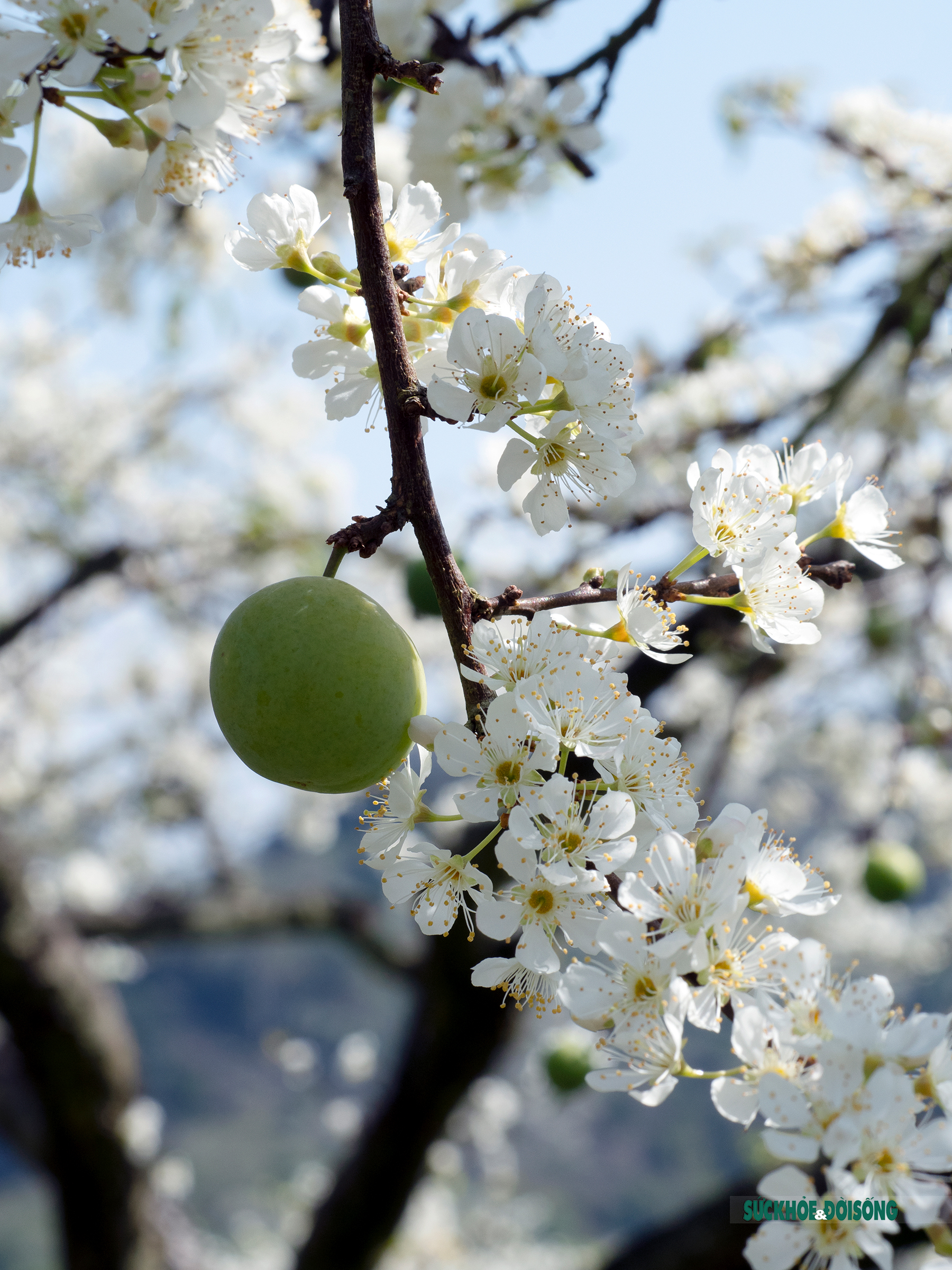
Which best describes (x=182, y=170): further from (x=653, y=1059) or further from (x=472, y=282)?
(x=653, y=1059)

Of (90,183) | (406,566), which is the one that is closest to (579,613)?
(406,566)

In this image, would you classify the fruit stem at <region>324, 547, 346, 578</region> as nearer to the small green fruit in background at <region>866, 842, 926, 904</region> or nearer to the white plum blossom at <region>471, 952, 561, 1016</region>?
the white plum blossom at <region>471, 952, 561, 1016</region>

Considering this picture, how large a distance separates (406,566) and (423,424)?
1409 millimetres

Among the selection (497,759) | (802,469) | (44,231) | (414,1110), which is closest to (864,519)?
(802,469)

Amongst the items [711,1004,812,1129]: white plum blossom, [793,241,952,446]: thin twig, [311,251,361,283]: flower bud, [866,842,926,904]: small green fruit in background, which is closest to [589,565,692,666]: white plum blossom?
[711,1004,812,1129]: white plum blossom

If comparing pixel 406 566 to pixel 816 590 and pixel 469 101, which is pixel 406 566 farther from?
pixel 816 590

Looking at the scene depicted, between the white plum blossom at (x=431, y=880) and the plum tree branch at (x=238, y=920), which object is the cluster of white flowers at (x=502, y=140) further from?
the plum tree branch at (x=238, y=920)

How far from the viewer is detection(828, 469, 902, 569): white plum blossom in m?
1.23

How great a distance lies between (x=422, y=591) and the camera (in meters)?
2.11

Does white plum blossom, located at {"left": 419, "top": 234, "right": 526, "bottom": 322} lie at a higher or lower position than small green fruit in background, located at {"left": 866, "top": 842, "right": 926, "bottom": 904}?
higher

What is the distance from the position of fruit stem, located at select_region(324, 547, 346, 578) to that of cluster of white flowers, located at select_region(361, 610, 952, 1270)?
0.56 feet

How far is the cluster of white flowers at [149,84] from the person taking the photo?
938 mm

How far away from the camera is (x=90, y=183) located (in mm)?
6387

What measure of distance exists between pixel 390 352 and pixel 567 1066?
9.82ft
